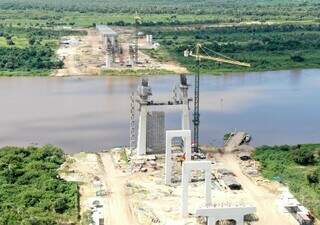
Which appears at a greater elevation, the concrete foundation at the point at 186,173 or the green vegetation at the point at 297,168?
the concrete foundation at the point at 186,173

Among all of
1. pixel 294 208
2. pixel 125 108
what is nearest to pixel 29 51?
pixel 125 108

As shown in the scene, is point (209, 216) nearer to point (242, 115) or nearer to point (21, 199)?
point (21, 199)

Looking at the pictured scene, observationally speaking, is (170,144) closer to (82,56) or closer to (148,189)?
(148,189)

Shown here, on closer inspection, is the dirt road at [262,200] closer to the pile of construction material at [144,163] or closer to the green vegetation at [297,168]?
the green vegetation at [297,168]

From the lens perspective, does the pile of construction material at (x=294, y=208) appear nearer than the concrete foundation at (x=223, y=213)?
No

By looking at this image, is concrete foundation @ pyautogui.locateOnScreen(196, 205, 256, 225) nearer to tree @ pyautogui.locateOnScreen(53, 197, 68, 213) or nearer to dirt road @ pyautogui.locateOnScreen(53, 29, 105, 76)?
tree @ pyautogui.locateOnScreen(53, 197, 68, 213)

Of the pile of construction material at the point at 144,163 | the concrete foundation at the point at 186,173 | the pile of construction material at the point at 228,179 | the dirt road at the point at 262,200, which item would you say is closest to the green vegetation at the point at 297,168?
the dirt road at the point at 262,200
